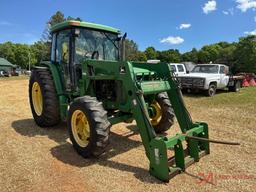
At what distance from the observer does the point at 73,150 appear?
17.5ft

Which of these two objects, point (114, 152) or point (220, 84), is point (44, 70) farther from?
point (220, 84)

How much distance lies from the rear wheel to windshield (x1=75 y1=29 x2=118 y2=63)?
160cm

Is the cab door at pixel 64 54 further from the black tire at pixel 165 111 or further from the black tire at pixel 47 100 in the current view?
the black tire at pixel 165 111

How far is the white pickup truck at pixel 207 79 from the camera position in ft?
46.9

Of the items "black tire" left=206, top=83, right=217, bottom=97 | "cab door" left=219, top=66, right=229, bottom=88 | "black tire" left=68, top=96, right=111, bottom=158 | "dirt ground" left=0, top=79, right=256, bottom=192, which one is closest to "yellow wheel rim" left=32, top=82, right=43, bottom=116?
"dirt ground" left=0, top=79, right=256, bottom=192

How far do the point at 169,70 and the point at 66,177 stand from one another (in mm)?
2757

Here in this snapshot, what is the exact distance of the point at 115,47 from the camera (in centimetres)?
681

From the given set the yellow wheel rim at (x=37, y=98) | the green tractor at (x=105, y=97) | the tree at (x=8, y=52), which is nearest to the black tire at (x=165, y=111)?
the green tractor at (x=105, y=97)

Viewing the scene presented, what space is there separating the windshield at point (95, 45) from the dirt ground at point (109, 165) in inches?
74.2

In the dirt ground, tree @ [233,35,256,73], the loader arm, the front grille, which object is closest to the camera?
the dirt ground

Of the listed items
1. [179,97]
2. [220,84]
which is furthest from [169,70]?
[220,84]

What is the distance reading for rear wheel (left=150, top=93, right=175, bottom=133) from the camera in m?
6.16

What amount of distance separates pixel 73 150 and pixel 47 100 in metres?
1.70

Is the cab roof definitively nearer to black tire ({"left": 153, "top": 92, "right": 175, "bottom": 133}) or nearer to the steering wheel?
the steering wheel
